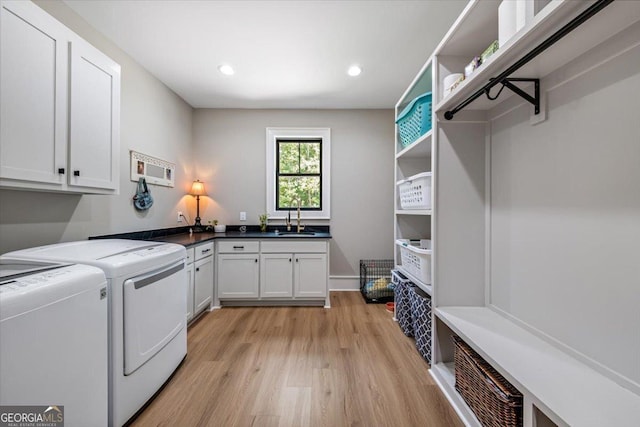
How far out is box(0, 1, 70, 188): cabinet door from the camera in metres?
1.18

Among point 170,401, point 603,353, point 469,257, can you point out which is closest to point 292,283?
point 170,401

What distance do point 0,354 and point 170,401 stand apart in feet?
3.33

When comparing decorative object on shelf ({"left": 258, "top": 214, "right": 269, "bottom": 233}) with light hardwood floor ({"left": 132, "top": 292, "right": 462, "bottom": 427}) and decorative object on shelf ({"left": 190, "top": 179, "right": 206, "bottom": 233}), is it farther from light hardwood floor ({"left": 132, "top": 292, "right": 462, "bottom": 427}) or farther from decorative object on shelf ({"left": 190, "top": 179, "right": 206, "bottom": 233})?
light hardwood floor ({"left": 132, "top": 292, "right": 462, "bottom": 427})

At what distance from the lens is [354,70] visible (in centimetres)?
Answer: 265

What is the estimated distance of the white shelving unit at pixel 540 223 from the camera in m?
0.88

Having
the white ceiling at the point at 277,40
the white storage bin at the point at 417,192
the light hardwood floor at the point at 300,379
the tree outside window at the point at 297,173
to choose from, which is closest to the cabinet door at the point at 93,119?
the white ceiling at the point at 277,40

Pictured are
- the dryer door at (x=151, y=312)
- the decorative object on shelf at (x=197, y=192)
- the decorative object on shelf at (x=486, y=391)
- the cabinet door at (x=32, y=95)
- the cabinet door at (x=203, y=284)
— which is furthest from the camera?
the decorative object on shelf at (x=197, y=192)

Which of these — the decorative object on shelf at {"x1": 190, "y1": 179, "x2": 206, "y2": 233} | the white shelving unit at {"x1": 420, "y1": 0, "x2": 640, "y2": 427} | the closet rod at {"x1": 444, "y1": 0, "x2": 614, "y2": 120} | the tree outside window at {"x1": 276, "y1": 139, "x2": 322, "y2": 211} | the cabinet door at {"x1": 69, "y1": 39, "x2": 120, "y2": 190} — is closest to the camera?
the closet rod at {"x1": 444, "y1": 0, "x2": 614, "y2": 120}

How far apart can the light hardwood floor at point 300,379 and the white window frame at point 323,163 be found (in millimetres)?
1535

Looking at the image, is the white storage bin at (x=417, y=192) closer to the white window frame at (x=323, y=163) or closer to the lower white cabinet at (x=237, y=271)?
the white window frame at (x=323, y=163)

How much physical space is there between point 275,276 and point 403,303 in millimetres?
1449

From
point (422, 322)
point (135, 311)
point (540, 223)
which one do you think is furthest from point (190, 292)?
point (540, 223)

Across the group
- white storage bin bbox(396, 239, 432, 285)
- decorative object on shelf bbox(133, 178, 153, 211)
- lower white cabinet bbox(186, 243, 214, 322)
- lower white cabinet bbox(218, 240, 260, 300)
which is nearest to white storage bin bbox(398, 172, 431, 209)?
white storage bin bbox(396, 239, 432, 285)

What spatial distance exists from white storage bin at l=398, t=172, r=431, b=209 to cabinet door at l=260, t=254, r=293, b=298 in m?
1.50
